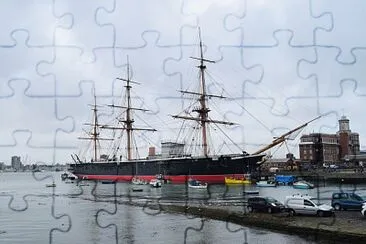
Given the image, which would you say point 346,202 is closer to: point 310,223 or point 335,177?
point 310,223

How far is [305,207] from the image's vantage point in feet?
92.0

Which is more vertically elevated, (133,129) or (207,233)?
(133,129)

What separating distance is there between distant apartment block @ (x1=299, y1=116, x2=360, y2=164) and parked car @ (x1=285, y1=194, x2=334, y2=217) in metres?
92.1

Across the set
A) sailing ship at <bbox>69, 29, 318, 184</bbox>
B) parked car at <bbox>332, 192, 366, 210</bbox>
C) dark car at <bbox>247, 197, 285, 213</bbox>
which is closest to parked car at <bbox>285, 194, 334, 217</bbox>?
dark car at <bbox>247, 197, 285, 213</bbox>

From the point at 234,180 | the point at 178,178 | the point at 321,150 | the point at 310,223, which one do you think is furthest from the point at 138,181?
the point at 310,223

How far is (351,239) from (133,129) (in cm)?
9458

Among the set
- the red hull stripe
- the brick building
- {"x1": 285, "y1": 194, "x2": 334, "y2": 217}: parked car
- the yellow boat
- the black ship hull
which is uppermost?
the brick building

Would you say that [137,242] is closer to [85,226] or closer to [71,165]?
[85,226]

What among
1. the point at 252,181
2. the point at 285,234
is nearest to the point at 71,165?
the point at 252,181

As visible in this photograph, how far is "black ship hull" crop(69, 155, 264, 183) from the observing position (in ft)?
282

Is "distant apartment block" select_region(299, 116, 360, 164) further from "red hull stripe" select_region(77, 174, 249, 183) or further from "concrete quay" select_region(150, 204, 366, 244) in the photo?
"concrete quay" select_region(150, 204, 366, 244)

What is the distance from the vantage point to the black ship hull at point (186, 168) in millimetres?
85938

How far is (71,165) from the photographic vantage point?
486 feet

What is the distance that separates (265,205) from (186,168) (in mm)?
60749
